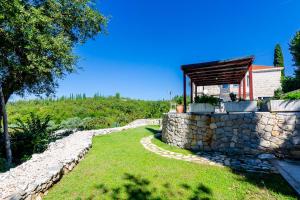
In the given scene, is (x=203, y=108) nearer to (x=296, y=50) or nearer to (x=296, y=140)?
(x=296, y=140)

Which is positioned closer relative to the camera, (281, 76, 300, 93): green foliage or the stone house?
(281, 76, 300, 93): green foliage

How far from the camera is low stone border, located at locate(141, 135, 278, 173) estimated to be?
20.1 feet

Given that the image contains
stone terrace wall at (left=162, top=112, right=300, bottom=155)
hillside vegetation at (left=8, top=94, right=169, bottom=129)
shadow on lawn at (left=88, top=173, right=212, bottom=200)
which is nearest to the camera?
shadow on lawn at (left=88, top=173, right=212, bottom=200)

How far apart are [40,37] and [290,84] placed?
27.4 meters

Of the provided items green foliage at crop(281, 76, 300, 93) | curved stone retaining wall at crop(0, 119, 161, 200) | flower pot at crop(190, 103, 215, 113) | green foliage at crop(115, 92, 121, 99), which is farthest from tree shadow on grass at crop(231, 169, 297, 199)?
green foliage at crop(115, 92, 121, 99)

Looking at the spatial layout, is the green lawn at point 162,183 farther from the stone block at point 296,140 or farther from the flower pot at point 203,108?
the flower pot at point 203,108

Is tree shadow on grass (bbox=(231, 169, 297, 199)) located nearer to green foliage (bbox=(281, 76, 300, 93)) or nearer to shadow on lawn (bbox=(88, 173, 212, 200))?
shadow on lawn (bbox=(88, 173, 212, 200))

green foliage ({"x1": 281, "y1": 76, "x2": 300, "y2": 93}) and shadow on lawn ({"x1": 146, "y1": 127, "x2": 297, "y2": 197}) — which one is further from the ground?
green foliage ({"x1": 281, "y1": 76, "x2": 300, "y2": 93})

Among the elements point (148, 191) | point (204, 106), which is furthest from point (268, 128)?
point (148, 191)

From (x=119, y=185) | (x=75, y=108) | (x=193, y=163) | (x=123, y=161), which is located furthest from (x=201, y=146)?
(x=75, y=108)

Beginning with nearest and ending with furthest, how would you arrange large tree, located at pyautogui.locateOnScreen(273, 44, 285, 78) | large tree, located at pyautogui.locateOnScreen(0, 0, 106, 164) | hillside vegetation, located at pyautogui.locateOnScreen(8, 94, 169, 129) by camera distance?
large tree, located at pyautogui.locateOnScreen(0, 0, 106, 164) → hillside vegetation, located at pyautogui.locateOnScreen(8, 94, 169, 129) → large tree, located at pyautogui.locateOnScreen(273, 44, 285, 78)

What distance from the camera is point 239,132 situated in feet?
26.0

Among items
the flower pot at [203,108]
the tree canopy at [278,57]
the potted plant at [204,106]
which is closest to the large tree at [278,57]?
the tree canopy at [278,57]

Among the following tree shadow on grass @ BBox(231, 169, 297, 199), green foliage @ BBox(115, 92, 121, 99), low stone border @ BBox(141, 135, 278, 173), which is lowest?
tree shadow on grass @ BBox(231, 169, 297, 199)
